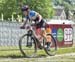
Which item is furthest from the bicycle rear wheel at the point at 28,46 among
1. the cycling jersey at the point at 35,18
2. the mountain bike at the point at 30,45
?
the cycling jersey at the point at 35,18

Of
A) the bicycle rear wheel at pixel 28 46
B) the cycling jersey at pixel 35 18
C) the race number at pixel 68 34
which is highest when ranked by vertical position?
the cycling jersey at pixel 35 18

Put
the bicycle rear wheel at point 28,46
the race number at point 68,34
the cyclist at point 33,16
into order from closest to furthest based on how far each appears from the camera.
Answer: the cyclist at point 33,16 → the bicycle rear wheel at point 28,46 → the race number at point 68,34

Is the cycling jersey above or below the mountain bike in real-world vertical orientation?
above

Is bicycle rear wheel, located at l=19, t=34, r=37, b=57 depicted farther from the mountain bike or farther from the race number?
the race number

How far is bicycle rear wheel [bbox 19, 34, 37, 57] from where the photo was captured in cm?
1138

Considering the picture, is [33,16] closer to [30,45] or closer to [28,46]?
[30,45]

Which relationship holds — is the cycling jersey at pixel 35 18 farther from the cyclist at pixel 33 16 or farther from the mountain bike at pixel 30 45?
the mountain bike at pixel 30 45

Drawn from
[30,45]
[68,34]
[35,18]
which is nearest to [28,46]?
[30,45]

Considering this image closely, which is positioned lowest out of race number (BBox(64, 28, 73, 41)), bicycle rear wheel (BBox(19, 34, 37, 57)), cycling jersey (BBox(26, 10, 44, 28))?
race number (BBox(64, 28, 73, 41))

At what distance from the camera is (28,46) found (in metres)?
12.0

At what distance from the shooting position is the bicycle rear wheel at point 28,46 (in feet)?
37.3

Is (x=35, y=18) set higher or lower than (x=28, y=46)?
higher

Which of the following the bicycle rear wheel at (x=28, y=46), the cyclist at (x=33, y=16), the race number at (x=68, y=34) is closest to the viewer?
the cyclist at (x=33, y=16)

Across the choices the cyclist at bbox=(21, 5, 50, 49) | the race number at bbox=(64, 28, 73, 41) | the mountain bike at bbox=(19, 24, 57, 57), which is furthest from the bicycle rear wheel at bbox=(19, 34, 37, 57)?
the race number at bbox=(64, 28, 73, 41)
